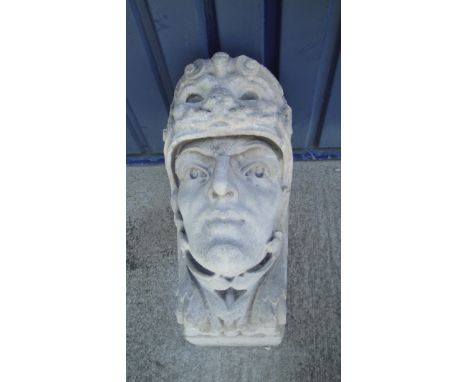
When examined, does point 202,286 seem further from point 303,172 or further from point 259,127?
point 303,172

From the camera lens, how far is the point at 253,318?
155cm

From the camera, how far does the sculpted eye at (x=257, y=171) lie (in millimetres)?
1506

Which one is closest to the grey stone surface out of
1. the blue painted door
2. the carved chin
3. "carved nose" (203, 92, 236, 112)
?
the blue painted door

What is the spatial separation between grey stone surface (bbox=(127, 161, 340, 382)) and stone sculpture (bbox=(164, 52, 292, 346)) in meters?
0.13

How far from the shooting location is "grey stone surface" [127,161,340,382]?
1.69 metres

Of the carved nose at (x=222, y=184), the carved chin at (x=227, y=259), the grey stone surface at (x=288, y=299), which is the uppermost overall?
the carved nose at (x=222, y=184)

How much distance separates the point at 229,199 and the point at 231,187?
0.12ft

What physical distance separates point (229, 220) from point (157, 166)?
2.92ft

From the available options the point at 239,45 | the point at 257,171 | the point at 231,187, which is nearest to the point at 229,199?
the point at 231,187

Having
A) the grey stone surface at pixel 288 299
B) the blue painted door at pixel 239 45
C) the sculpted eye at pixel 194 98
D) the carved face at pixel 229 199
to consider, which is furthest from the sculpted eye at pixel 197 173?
the grey stone surface at pixel 288 299

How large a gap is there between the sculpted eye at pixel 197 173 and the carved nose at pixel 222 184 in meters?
0.07

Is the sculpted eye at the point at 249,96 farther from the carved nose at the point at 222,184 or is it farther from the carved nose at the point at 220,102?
the carved nose at the point at 222,184

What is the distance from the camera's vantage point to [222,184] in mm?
1407

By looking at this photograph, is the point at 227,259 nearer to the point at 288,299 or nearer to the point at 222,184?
the point at 222,184
